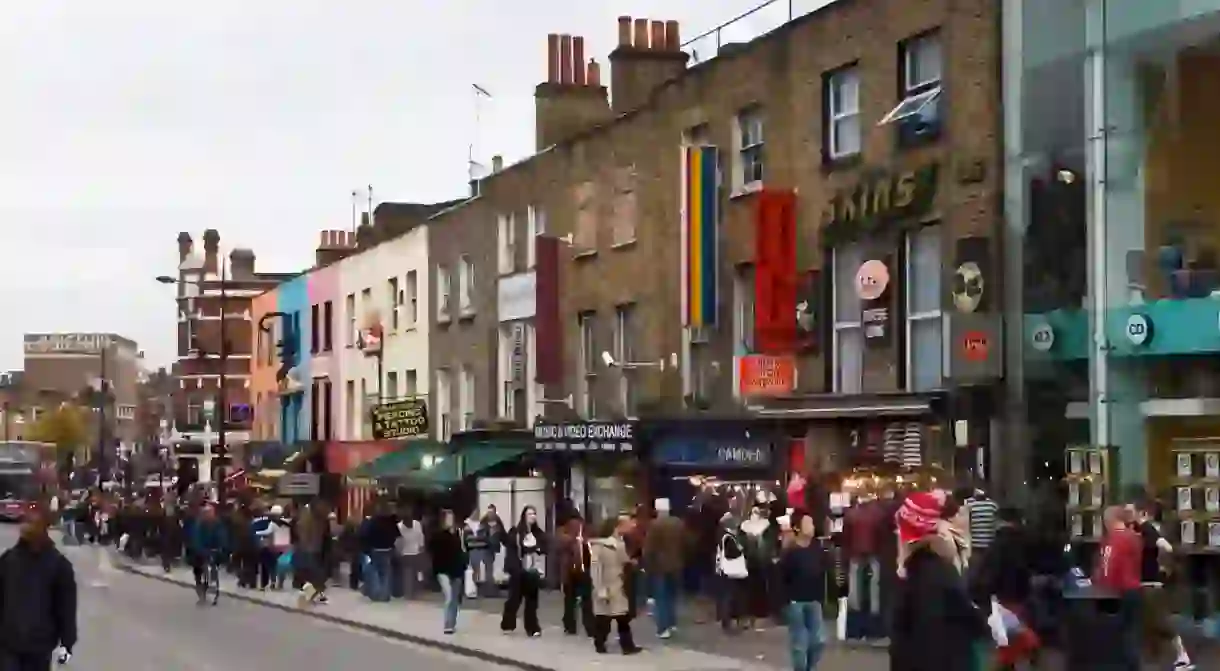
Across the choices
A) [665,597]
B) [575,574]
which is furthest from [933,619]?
[575,574]

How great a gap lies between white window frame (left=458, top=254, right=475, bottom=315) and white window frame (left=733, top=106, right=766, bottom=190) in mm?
13528

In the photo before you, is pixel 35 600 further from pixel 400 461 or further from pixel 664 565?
pixel 400 461

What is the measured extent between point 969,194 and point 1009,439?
3009mm

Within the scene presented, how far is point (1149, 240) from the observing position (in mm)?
21922

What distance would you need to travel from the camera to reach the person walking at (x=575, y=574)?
24047 millimetres

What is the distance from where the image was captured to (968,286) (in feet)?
75.1

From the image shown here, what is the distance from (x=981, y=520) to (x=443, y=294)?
25.2 metres

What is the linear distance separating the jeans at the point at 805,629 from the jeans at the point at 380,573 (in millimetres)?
16400

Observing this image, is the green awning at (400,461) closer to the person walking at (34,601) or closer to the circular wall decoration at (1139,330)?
the circular wall decoration at (1139,330)

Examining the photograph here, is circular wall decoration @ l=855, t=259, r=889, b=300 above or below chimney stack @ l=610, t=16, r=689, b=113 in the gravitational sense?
below

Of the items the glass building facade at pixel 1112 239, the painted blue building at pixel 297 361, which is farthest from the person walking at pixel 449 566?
the painted blue building at pixel 297 361

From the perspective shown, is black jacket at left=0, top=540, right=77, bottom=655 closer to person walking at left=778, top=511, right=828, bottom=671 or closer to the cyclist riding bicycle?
person walking at left=778, top=511, right=828, bottom=671

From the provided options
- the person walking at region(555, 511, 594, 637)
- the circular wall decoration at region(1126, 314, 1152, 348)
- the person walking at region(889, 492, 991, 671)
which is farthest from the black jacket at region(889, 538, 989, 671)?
the person walking at region(555, 511, 594, 637)

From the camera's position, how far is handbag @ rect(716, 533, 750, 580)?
2295 cm
